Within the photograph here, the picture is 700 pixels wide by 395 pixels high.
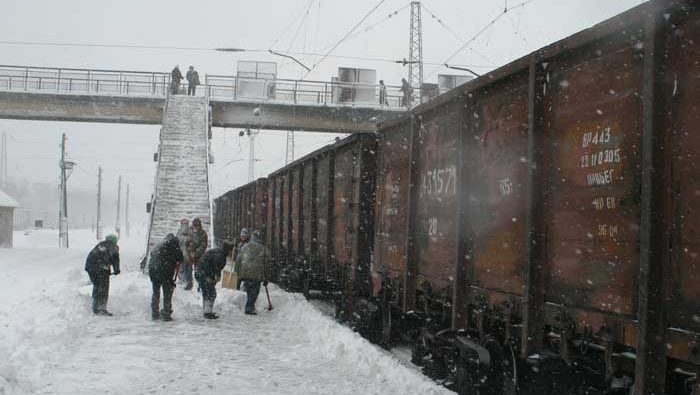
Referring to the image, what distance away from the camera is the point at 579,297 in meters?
4.22

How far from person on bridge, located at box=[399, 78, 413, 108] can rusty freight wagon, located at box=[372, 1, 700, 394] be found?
107 ft

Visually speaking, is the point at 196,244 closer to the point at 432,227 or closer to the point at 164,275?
the point at 164,275

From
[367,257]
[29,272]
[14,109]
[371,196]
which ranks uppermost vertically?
[14,109]

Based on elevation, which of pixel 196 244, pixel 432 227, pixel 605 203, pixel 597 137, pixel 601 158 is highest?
pixel 597 137

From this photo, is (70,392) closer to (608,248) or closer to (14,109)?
(608,248)

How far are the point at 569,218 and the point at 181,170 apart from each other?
2338 cm

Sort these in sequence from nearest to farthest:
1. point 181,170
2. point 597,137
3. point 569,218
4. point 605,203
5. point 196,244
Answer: point 605,203 → point 597,137 → point 569,218 → point 196,244 → point 181,170

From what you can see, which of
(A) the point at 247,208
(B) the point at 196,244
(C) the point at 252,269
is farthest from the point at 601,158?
(A) the point at 247,208

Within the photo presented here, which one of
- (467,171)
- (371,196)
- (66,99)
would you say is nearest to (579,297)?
(467,171)

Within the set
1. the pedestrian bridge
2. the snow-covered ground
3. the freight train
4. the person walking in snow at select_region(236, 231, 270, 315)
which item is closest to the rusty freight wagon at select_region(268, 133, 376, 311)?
the snow-covered ground

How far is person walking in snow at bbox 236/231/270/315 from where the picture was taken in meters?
12.0

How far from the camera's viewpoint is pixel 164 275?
36.3ft

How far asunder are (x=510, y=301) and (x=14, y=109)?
39.4 m

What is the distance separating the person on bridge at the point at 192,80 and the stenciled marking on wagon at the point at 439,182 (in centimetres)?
3397
